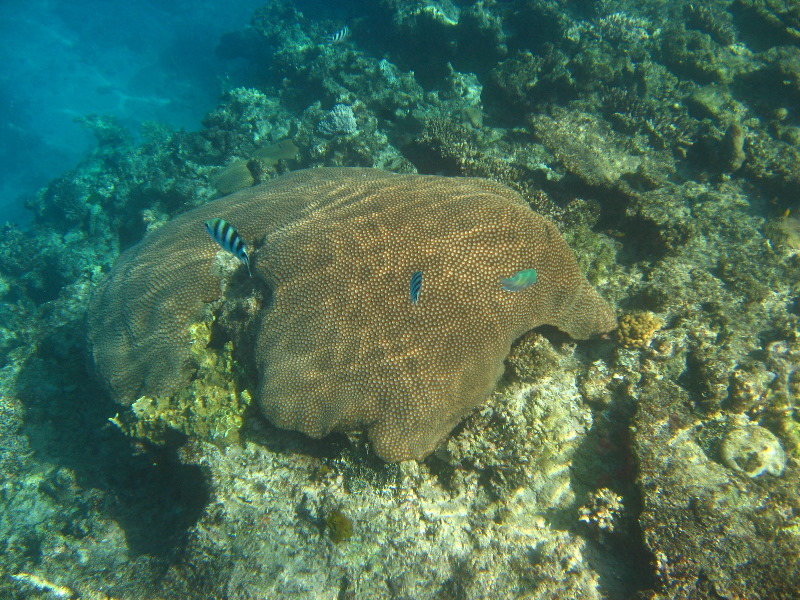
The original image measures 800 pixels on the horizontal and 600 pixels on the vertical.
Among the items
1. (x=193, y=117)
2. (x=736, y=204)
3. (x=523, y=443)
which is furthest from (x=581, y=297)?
(x=193, y=117)

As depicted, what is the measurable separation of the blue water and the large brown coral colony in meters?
20.2

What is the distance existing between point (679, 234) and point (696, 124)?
4608mm

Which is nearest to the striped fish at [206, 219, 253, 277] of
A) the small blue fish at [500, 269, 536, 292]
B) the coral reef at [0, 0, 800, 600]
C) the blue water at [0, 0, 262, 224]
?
the coral reef at [0, 0, 800, 600]

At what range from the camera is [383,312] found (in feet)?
11.8

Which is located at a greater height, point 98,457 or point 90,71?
point 90,71

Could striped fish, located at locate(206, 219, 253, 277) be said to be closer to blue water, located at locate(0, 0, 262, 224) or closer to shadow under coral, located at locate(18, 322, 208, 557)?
shadow under coral, located at locate(18, 322, 208, 557)

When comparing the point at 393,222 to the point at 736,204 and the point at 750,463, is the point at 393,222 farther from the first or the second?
the point at 736,204

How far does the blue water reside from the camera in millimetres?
22297

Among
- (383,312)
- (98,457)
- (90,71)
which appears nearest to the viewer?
(383,312)

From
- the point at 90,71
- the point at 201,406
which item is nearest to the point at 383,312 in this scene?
the point at 201,406

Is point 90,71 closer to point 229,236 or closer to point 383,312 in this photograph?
point 229,236

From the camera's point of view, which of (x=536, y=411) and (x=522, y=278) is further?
(x=536, y=411)

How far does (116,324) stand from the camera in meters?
4.60

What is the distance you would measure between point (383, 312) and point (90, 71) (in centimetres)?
3803
